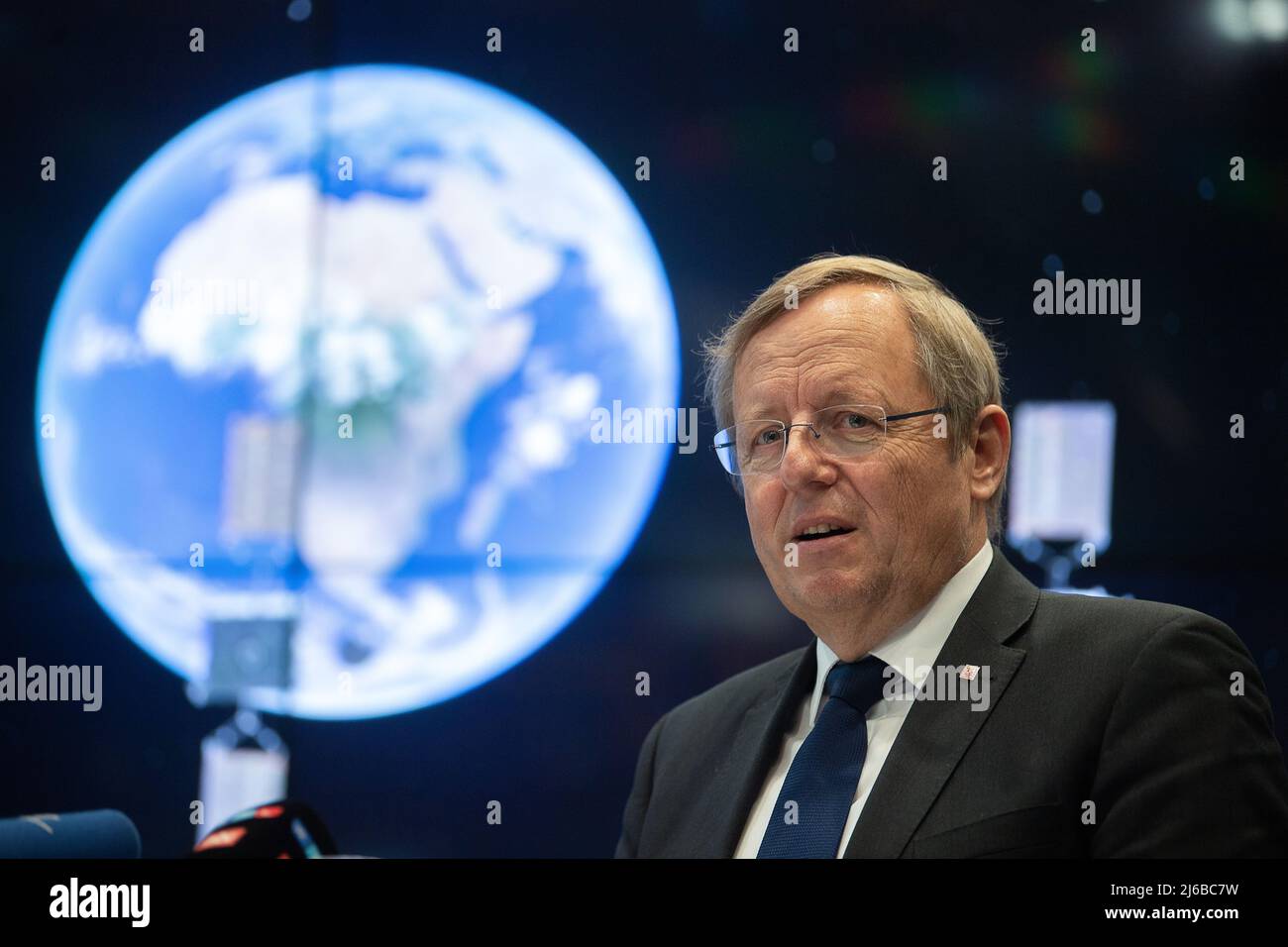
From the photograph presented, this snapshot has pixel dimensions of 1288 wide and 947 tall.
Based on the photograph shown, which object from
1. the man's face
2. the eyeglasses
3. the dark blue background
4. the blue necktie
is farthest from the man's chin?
the dark blue background

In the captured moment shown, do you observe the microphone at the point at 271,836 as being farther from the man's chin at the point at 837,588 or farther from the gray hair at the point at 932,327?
the gray hair at the point at 932,327

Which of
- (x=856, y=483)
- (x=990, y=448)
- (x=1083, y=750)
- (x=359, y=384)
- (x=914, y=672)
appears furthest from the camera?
(x=359, y=384)

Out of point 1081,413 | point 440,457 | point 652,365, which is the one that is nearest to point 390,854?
point 440,457

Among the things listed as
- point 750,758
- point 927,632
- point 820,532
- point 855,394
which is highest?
point 855,394

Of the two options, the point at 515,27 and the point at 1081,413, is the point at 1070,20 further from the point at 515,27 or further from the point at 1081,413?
the point at 515,27

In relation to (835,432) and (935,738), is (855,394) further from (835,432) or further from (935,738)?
(935,738)

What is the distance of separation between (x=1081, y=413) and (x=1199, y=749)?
202cm

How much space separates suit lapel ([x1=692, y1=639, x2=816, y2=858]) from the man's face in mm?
120

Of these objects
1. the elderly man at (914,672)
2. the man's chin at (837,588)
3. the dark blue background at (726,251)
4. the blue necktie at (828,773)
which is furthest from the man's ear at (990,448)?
the dark blue background at (726,251)

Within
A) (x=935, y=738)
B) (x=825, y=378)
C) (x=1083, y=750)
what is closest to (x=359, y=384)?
(x=825, y=378)

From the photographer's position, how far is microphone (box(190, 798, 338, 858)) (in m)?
1.93

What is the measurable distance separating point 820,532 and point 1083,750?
57 cm

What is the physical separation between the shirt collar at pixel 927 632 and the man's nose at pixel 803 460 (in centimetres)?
29

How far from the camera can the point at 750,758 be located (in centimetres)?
181
